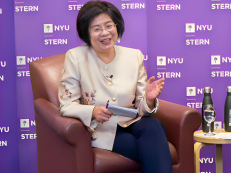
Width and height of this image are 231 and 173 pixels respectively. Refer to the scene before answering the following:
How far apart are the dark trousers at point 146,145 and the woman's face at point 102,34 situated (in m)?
0.51

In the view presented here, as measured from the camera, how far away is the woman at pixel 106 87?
1.45 meters

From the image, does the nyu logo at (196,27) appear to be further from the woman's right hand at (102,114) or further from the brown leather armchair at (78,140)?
the woman's right hand at (102,114)

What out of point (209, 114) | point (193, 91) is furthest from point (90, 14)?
point (193, 91)

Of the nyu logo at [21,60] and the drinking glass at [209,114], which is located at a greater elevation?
the nyu logo at [21,60]

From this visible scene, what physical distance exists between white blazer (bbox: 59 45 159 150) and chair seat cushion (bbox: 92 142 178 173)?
2.9 inches

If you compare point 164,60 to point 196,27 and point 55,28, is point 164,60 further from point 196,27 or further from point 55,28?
point 55,28

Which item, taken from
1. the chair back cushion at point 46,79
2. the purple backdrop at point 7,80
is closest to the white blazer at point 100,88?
the chair back cushion at point 46,79

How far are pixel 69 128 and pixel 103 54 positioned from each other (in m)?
0.61

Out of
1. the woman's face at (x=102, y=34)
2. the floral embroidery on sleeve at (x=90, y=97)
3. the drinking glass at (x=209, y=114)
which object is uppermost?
the woman's face at (x=102, y=34)

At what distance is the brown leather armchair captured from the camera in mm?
1346

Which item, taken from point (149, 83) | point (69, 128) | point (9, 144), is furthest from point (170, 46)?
point (9, 144)

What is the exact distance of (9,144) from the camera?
2.65 metres

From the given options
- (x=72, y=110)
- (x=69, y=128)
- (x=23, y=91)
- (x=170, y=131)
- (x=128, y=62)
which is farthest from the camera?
(x=23, y=91)

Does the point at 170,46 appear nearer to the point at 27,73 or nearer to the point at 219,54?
the point at 219,54
